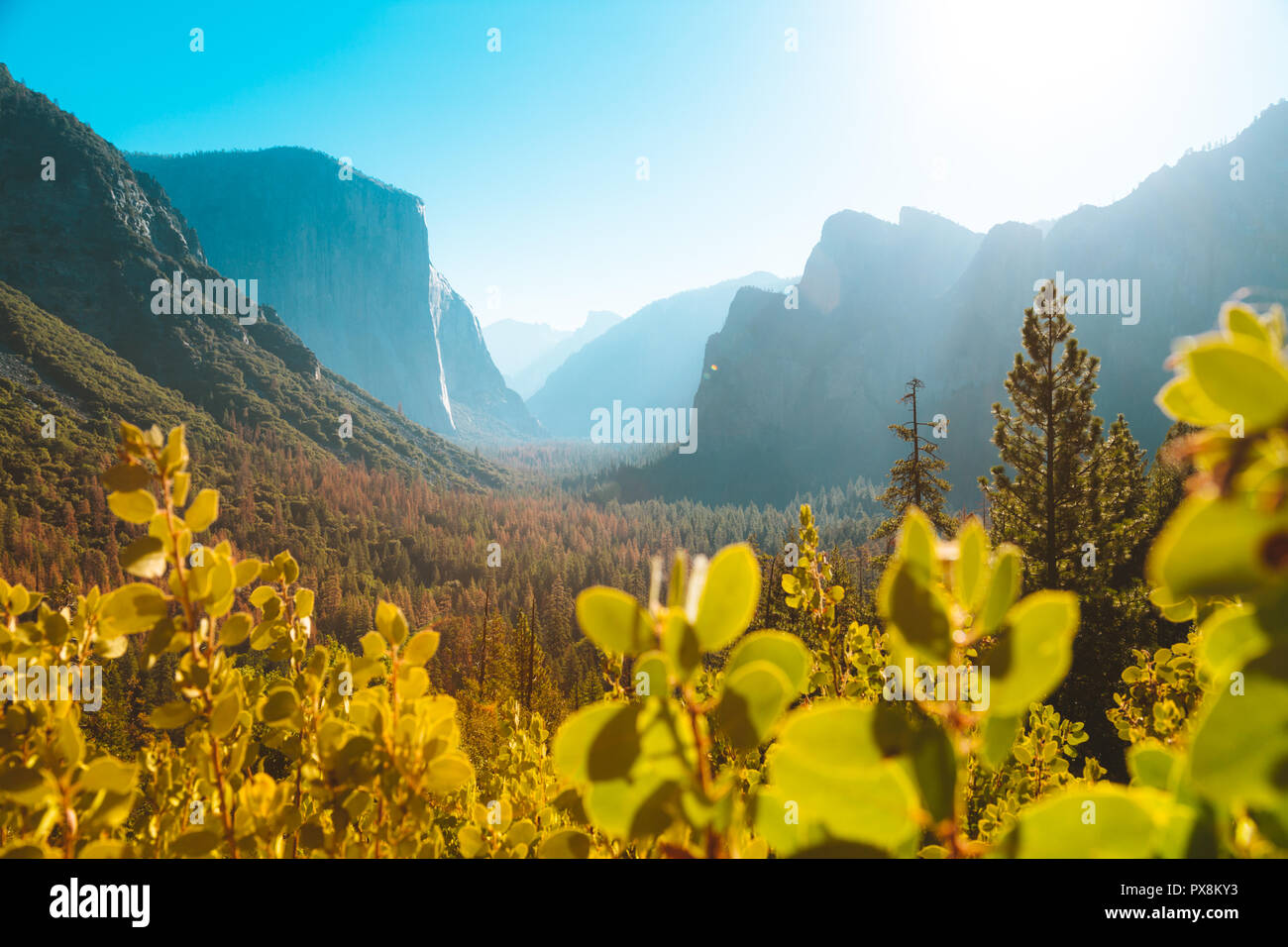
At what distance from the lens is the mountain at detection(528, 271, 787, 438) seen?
150 meters

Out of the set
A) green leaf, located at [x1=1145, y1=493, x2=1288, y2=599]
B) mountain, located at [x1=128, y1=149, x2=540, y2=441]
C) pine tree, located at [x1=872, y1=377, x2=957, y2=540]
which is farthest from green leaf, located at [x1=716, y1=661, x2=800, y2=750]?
mountain, located at [x1=128, y1=149, x2=540, y2=441]

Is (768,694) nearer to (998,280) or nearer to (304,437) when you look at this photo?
(304,437)

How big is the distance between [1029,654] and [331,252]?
123 m

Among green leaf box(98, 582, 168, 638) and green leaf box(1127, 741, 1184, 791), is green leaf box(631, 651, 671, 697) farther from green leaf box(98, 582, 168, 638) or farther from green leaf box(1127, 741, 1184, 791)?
green leaf box(98, 582, 168, 638)

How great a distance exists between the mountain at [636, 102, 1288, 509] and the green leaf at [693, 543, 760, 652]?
50422 mm

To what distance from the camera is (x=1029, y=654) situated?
342mm

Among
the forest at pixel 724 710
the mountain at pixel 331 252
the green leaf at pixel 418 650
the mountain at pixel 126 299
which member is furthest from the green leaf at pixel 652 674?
the mountain at pixel 331 252

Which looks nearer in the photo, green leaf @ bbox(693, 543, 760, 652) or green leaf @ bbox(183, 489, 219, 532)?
green leaf @ bbox(693, 543, 760, 652)

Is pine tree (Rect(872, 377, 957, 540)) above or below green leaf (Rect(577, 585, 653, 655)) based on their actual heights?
above

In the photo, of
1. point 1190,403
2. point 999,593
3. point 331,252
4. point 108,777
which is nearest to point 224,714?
point 108,777

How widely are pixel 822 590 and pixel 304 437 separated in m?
68.6

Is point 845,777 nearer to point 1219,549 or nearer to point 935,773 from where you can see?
point 935,773

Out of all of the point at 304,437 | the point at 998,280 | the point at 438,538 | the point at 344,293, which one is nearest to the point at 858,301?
the point at 998,280

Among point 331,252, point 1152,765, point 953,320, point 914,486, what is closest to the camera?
point 1152,765
